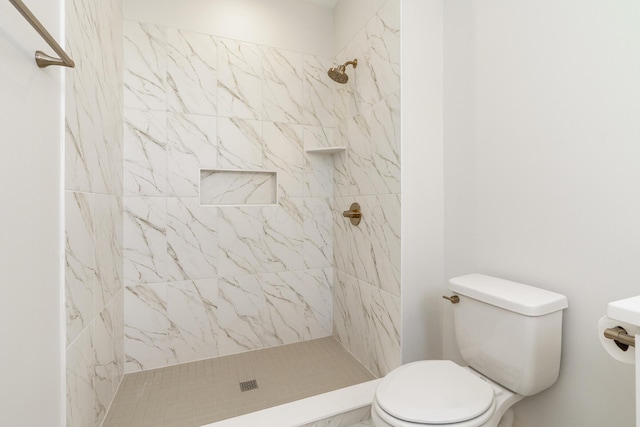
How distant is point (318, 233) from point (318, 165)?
1.64ft

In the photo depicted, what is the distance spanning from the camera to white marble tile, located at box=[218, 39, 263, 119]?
6.37 feet

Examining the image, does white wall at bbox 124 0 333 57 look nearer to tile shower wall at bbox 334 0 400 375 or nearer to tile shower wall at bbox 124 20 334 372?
tile shower wall at bbox 124 20 334 372

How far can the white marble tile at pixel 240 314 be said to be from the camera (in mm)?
1956

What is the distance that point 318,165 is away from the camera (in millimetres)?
2193

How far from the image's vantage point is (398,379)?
1.07 meters

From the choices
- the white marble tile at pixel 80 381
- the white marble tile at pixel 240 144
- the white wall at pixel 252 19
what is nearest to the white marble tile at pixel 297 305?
the white marble tile at pixel 240 144

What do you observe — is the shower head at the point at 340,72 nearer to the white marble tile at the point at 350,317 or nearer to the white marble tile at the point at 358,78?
the white marble tile at the point at 358,78

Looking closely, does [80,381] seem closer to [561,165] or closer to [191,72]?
[191,72]

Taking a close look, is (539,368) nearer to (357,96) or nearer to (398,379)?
(398,379)

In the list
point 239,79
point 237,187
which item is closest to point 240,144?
point 237,187

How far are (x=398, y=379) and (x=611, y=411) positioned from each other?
2.11ft

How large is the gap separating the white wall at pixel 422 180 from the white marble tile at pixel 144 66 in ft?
4.65

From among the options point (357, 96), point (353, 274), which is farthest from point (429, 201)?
point (357, 96)

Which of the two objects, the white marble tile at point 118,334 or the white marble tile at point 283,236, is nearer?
the white marble tile at point 118,334
